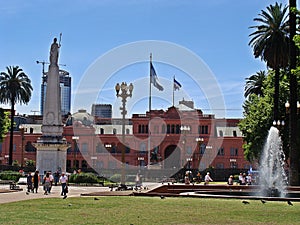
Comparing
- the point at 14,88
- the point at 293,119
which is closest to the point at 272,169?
the point at 293,119

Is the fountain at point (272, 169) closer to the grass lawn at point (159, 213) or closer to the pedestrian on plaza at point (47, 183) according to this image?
the grass lawn at point (159, 213)

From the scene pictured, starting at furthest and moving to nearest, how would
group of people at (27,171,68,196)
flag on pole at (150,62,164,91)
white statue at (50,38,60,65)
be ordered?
1. flag on pole at (150,62,164,91)
2. white statue at (50,38,60,65)
3. group of people at (27,171,68,196)

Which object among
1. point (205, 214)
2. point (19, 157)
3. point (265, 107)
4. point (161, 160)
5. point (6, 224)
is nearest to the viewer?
point (6, 224)

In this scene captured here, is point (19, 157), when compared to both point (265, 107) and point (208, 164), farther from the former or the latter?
point (265, 107)

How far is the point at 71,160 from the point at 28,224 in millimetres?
91653

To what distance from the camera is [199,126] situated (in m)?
106

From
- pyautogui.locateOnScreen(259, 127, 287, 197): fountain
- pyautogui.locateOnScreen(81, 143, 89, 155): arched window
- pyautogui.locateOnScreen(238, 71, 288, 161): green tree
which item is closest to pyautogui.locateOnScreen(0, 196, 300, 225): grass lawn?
pyautogui.locateOnScreen(259, 127, 287, 197): fountain

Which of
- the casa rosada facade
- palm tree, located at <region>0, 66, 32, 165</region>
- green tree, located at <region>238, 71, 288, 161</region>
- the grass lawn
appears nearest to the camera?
the grass lawn

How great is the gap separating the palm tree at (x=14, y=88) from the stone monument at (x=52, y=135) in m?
31.6

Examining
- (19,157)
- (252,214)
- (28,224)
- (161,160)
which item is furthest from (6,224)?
(19,157)

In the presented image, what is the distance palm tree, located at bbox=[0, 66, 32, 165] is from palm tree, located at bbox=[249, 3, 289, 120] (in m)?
38.4

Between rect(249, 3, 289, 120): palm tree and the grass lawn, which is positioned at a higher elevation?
rect(249, 3, 289, 120): palm tree

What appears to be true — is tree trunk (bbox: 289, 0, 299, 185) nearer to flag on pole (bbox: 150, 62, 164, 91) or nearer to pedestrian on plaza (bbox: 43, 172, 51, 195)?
pedestrian on plaza (bbox: 43, 172, 51, 195)

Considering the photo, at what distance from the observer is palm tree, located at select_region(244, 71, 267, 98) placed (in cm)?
7688
